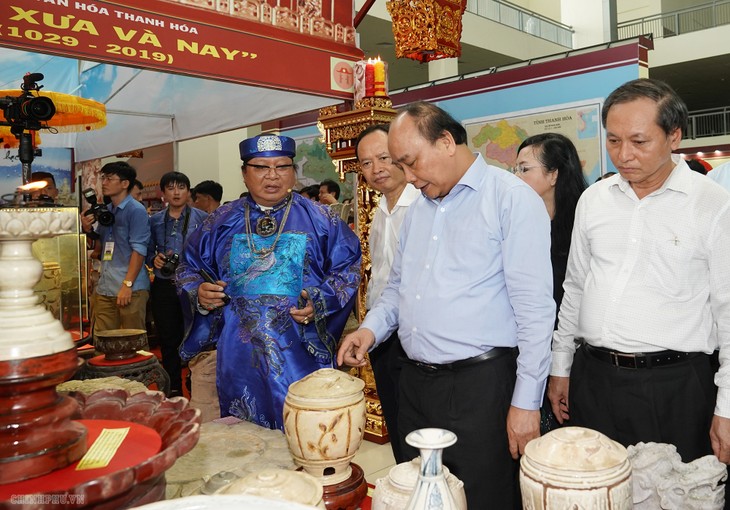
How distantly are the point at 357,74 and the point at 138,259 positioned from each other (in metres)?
2.12

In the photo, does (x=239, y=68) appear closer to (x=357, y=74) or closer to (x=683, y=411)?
(x=357, y=74)

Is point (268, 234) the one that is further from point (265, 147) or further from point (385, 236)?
point (385, 236)

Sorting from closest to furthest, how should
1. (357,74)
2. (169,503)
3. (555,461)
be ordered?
(169,503), (555,461), (357,74)

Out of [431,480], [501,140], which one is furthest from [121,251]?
[431,480]

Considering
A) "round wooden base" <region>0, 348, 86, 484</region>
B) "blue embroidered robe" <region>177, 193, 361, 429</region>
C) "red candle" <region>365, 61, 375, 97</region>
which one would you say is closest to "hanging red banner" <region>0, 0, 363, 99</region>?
"red candle" <region>365, 61, 375, 97</region>

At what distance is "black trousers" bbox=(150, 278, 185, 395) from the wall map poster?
3276mm

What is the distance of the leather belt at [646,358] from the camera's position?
1.64 metres

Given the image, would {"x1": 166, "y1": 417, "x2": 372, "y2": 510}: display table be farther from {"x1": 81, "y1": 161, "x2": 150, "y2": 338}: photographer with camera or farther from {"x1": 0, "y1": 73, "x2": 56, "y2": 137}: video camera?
{"x1": 81, "y1": 161, "x2": 150, "y2": 338}: photographer with camera

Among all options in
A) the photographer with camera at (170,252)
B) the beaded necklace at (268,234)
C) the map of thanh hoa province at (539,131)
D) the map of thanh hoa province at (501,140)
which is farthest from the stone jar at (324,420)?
the map of thanh hoa province at (501,140)

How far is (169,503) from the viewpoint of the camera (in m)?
0.78

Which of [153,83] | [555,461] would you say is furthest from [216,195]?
[555,461]

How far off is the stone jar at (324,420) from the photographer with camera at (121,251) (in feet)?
11.7

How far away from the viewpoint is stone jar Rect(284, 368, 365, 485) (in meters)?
1.32

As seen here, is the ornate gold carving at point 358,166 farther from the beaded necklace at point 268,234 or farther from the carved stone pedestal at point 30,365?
the carved stone pedestal at point 30,365
